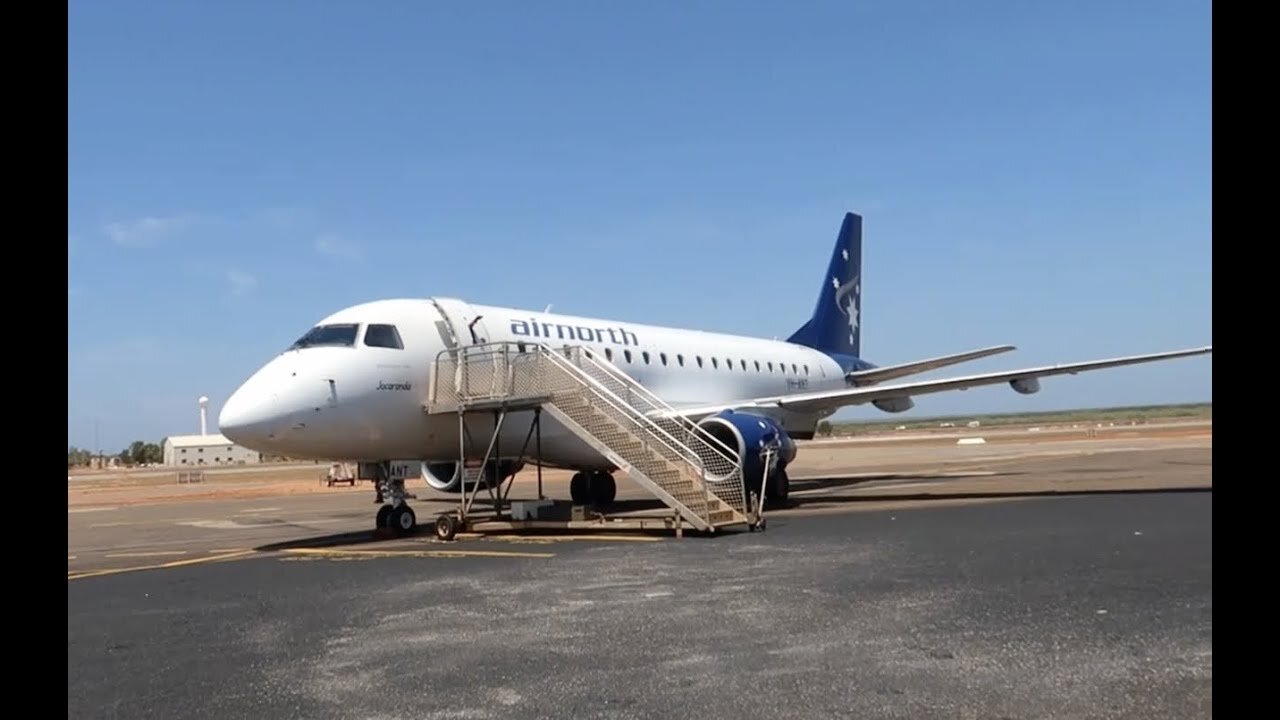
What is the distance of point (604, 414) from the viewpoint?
15.2 metres

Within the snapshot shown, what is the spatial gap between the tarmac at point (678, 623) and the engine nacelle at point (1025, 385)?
4811 millimetres

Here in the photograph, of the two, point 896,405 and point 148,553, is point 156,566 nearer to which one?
point 148,553

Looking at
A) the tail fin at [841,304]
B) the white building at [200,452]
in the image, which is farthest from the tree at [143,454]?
the tail fin at [841,304]

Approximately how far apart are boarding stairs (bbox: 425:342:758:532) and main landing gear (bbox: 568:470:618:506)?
4.51 m

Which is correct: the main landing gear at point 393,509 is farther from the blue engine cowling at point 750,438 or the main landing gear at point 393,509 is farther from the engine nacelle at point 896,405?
the engine nacelle at point 896,405

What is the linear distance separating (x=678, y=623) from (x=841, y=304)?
82.4 ft
